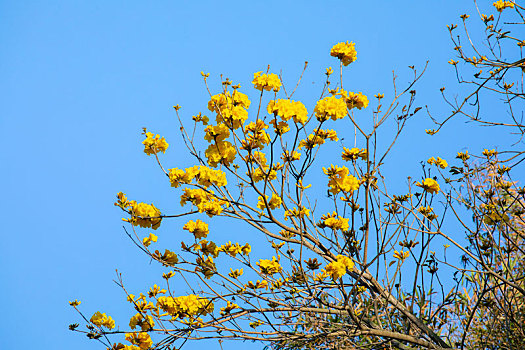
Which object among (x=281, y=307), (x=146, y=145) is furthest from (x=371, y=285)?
(x=146, y=145)

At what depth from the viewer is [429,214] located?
11.1 feet

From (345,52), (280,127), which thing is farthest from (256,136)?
(345,52)

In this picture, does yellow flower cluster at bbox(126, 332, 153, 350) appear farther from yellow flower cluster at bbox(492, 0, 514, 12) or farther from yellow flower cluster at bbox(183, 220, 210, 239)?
yellow flower cluster at bbox(492, 0, 514, 12)

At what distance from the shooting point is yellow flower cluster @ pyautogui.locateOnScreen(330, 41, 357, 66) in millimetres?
2885

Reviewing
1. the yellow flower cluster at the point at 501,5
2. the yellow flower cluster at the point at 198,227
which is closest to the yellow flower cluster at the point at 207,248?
the yellow flower cluster at the point at 198,227

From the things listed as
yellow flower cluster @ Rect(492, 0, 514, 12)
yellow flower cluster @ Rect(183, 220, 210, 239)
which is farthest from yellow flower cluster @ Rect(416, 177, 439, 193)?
yellow flower cluster @ Rect(492, 0, 514, 12)

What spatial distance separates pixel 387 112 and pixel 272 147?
1.01 m

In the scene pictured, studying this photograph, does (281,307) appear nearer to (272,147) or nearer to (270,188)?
(270,188)

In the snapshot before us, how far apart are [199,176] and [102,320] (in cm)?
119

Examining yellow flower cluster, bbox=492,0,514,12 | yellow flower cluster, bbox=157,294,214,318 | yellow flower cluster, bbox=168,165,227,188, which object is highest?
yellow flower cluster, bbox=492,0,514,12

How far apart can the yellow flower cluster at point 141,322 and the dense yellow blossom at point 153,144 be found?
1.06 meters

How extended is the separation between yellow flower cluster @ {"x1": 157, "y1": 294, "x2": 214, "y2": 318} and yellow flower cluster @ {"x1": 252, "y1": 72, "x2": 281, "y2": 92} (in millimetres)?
1391

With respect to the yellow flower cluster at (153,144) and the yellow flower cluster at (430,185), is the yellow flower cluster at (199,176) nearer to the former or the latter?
the yellow flower cluster at (153,144)

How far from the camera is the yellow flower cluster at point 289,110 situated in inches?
101
